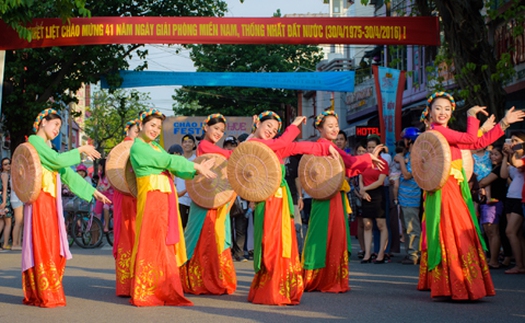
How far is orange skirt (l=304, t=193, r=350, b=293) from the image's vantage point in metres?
9.18

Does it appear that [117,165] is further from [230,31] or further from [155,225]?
[230,31]

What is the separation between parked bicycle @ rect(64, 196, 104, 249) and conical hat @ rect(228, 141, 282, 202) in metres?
8.71

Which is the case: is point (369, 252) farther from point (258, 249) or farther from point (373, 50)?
point (373, 50)

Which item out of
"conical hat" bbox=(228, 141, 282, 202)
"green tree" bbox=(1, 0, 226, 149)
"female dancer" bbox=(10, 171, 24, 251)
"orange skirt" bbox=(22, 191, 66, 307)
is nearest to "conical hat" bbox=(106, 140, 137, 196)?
"orange skirt" bbox=(22, 191, 66, 307)

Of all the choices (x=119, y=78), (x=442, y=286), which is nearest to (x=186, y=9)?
(x=119, y=78)

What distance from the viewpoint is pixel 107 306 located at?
809cm

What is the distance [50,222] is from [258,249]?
2.01 metres

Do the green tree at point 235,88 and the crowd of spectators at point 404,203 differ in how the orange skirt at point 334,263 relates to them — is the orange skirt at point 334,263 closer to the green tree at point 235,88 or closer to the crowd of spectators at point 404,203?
the crowd of spectators at point 404,203

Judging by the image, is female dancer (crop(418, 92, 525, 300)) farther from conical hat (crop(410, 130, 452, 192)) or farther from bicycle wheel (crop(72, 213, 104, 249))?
bicycle wheel (crop(72, 213, 104, 249))

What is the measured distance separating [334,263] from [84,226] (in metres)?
8.87

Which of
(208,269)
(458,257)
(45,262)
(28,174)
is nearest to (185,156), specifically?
(208,269)

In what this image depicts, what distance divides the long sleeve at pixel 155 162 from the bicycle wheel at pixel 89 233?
8.89 m

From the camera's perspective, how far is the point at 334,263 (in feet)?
30.4

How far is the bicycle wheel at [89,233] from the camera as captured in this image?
1675cm
